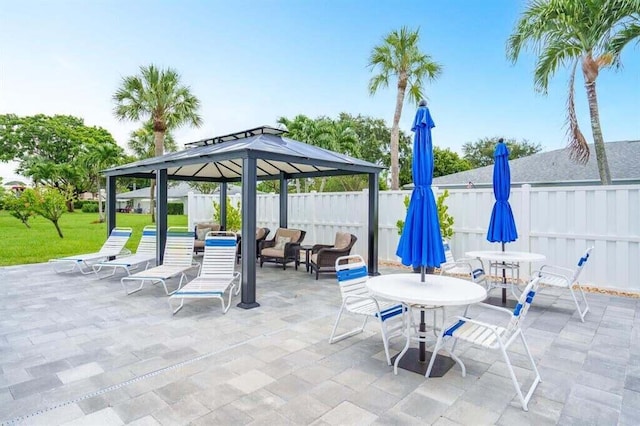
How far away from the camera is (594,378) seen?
3.42 metres

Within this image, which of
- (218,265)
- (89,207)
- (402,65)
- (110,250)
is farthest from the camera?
(89,207)

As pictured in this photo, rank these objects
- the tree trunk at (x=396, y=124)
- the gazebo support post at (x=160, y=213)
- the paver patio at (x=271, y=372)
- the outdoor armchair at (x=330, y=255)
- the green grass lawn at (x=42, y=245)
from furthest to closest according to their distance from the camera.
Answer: the tree trunk at (x=396, y=124) → the green grass lawn at (x=42, y=245) → the gazebo support post at (x=160, y=213) → the outdoor armchair at (x=330, y=255) → the paver patio at (x=271, y=372)

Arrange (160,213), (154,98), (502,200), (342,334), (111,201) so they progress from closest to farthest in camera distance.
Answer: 1. (342,334)
2. (502,200)
3. (160,213)
4. (111,201)
5. (154,98)

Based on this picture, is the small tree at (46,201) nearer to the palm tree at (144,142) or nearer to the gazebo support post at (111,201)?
the gazebo support post at (111,201)

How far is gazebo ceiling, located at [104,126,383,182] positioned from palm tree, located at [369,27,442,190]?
7.27m

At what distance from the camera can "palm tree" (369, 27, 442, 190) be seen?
14.5 metres

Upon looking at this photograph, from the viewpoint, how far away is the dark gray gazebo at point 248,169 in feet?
19.5

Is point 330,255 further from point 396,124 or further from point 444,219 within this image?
point 396,124

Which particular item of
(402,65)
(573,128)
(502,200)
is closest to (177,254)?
(502,200)

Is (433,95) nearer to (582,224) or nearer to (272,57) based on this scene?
(272,57)

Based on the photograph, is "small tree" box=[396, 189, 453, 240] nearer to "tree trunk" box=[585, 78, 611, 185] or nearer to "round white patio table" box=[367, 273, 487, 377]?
"tree trunk" box=[585, 78, 611, 185]

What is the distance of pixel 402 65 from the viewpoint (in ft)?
48.2

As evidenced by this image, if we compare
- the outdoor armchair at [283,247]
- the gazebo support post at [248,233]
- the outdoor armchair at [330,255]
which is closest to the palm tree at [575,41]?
the outdoor armchair at [330,255]

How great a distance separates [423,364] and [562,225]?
564 centimetres
